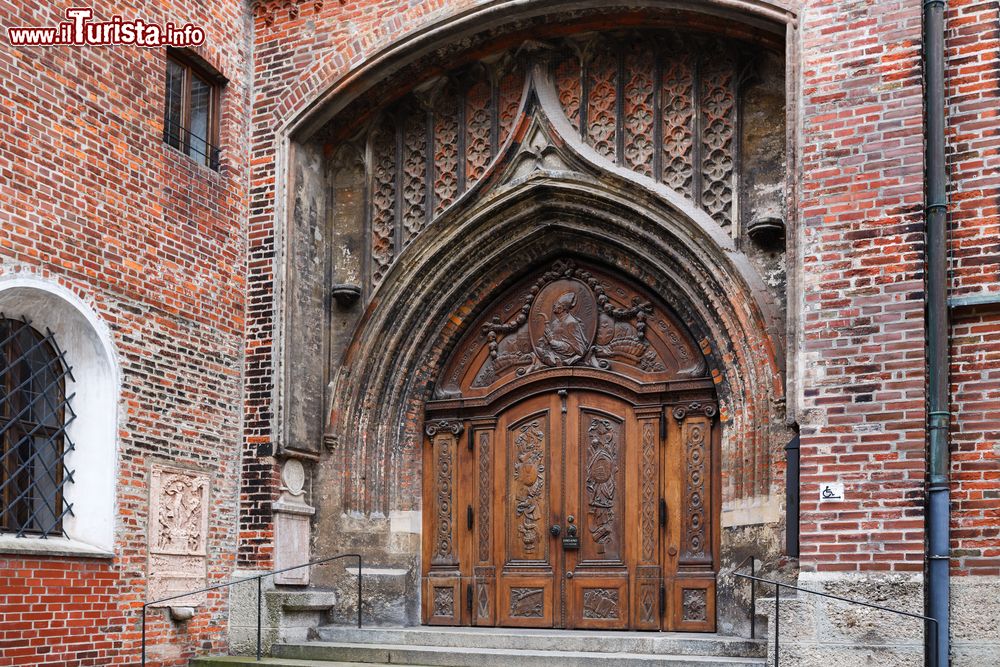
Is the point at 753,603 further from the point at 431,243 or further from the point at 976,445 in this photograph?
the point at 431,243

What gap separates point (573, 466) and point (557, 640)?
1.62 m

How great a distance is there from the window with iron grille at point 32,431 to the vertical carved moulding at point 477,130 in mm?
3868

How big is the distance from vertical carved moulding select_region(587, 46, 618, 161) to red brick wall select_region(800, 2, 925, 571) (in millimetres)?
2097

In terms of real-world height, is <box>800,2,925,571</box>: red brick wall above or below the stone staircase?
Result: above

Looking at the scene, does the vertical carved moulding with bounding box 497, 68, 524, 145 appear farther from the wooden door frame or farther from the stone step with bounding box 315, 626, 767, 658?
the stone step with bounding box 315, 626, 767, 658

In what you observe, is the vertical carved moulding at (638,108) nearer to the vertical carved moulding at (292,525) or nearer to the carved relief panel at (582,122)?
the carved relief panel at (582,122)

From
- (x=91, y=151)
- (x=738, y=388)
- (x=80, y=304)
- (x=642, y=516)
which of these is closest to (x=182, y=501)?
(x=80, y=304)

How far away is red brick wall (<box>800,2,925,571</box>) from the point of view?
7.71 metres

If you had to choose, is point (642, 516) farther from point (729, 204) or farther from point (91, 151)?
point (91, 151)

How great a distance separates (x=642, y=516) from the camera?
9930 mm

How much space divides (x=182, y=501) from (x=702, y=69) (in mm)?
5548

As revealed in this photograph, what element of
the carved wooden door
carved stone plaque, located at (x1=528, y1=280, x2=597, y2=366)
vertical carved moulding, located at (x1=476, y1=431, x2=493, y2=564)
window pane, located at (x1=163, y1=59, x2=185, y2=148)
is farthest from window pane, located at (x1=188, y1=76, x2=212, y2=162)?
the carved wooden door

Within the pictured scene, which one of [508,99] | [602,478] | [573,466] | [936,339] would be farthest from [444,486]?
[936,339]

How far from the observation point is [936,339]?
7812 millimetres
